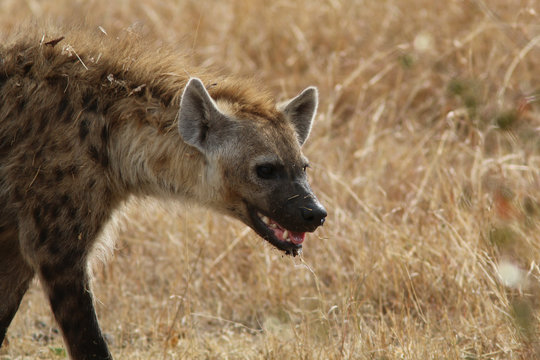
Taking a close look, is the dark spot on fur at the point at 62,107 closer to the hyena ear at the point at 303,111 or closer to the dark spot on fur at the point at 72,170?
the dark spot on fur at the point at 72,170

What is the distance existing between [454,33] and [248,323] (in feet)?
10.8

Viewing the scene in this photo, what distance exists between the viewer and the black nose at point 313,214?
10.0 feet

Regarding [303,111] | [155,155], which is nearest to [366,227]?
[303,111]

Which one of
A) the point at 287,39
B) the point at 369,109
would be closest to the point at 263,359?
the point at 369,109

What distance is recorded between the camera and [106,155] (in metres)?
3.16

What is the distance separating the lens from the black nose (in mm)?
3059

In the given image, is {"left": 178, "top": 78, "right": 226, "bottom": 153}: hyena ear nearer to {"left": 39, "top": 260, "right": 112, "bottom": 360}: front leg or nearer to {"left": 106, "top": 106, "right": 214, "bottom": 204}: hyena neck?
{"left": 106, "top": 106, "right": 214, "bottom": 204}: hyena neck

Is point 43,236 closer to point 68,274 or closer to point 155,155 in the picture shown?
point 68,274

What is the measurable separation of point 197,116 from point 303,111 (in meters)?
0.56

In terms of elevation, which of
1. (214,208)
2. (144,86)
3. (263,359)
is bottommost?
(263,359)

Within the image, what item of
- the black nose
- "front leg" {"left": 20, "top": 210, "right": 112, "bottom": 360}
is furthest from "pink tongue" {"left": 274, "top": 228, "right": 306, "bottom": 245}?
"front leg" {"left": 20, "top": 210, "right": 112, "bottom": 360}

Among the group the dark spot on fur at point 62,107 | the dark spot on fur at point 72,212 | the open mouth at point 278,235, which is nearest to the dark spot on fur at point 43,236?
the dark spot on fur at point 72,212

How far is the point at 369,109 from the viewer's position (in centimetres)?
570

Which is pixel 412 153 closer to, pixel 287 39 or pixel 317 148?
pixel 317 148
